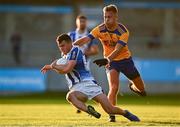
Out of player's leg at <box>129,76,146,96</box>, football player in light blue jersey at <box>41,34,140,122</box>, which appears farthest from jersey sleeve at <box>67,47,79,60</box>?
player's leg at <box>129,76,146,96</box>

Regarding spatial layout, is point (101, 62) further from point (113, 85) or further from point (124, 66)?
point (124, 66)

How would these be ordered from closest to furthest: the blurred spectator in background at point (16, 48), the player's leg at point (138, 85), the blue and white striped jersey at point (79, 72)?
1. the blue and white striped jersey at point (79, 72)
2. the player's leg at point (138, 85)
3. the blurred spectator in background at point (16, 48)

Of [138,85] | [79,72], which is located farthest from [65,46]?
[138,85]

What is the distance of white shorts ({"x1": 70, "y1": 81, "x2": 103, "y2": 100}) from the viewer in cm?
1563

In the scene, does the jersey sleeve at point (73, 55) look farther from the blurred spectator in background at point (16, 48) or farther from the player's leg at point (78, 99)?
the blurred spectator in background at point (16, 48)

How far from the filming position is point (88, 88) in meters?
15.6

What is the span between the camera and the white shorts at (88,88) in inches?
615

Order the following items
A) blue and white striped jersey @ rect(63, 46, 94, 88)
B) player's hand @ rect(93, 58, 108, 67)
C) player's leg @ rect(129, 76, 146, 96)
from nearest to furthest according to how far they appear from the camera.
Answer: blue and white striped jersey @ rect(63, 46, 94, 88) < player's hand @ rect(93, 58, 108, 67) < player's leg @ rect(129, 76, 146, 96)

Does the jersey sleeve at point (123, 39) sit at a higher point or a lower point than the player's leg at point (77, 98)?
A: higher

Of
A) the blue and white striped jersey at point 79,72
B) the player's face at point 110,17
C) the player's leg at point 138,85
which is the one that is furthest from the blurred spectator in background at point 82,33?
the blue and white striped jersey at point 79,72

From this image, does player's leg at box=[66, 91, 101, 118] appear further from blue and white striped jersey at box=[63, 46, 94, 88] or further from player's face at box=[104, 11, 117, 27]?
player's face at box=[104, 11, 117, 27]

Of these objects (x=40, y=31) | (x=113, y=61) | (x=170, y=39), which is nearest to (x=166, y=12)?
(x=170, y=39)

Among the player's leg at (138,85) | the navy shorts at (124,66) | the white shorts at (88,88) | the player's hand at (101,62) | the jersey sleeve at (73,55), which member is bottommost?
the player's leg at (138,85)

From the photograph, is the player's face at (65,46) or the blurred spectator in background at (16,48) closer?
the player's face at (65,46)
